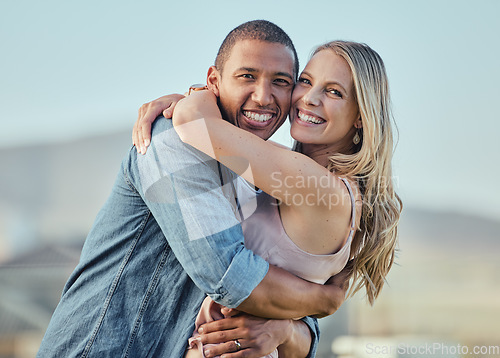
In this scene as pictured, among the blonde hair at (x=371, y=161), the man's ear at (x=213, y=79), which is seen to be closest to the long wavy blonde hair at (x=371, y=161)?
the blonde hair at (x=371, y=161)

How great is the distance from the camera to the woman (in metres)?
1.34

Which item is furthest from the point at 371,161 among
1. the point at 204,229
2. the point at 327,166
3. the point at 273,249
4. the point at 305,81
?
the point at 204,229

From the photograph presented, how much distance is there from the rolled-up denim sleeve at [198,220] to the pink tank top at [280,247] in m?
0.12

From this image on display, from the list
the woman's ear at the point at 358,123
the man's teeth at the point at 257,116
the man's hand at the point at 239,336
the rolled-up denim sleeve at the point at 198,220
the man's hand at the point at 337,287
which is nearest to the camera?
the rolled-up denim sleeve at the point at 198,220

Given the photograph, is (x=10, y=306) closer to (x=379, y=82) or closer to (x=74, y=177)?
(x=74, y=177)

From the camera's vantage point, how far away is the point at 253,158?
133cm

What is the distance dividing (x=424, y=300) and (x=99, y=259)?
16.2ft

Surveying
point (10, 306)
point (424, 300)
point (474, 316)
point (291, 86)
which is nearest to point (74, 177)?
point (10, 306)

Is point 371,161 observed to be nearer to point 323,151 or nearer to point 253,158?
point 323,151

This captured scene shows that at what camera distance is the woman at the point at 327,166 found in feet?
4.39

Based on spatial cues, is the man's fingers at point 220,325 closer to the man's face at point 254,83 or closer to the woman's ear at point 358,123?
the man's face at point 254,83

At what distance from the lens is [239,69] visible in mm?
1550

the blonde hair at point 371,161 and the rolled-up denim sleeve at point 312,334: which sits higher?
the blonde hair at point 371,161

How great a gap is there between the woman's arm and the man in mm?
40
